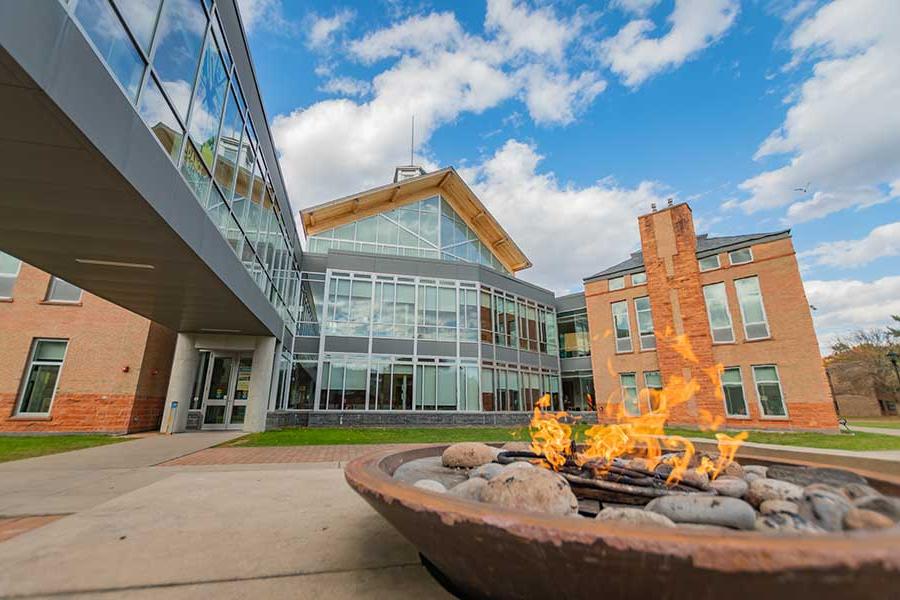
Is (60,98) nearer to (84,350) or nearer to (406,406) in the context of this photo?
(84,350)

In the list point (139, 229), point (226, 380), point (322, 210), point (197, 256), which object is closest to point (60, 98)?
point (139, 229)

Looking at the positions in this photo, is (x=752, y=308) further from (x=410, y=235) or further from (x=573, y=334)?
(x=410, y=235)

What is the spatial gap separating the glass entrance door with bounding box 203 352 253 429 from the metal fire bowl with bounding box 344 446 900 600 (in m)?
15.6

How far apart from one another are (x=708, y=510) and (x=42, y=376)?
19.1 m

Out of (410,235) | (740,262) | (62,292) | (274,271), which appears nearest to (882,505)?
(274,271)

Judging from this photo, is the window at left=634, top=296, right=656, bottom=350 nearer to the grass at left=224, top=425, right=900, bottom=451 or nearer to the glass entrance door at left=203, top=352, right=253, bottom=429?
the grass at left=224, top=425, right=900, bottom=451

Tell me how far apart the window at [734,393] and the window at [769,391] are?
58cm

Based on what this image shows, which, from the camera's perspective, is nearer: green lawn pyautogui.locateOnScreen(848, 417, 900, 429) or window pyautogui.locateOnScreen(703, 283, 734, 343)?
window pyautogui.locateOnScreen(703, 283, 734, 343)

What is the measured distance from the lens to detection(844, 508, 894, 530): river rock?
1421 mm

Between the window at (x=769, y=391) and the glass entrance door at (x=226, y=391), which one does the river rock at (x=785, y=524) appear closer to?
the glass entrance door at (x=226, y=391)

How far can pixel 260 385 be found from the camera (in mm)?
13961

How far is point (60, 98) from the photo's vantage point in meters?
2.98

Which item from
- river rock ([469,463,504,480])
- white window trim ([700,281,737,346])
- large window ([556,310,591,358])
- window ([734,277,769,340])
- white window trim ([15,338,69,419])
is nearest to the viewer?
river rock ([469,463,504,480])

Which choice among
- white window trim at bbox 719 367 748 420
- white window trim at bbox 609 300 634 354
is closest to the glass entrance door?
white window trim at bbox 609 300 634 354
